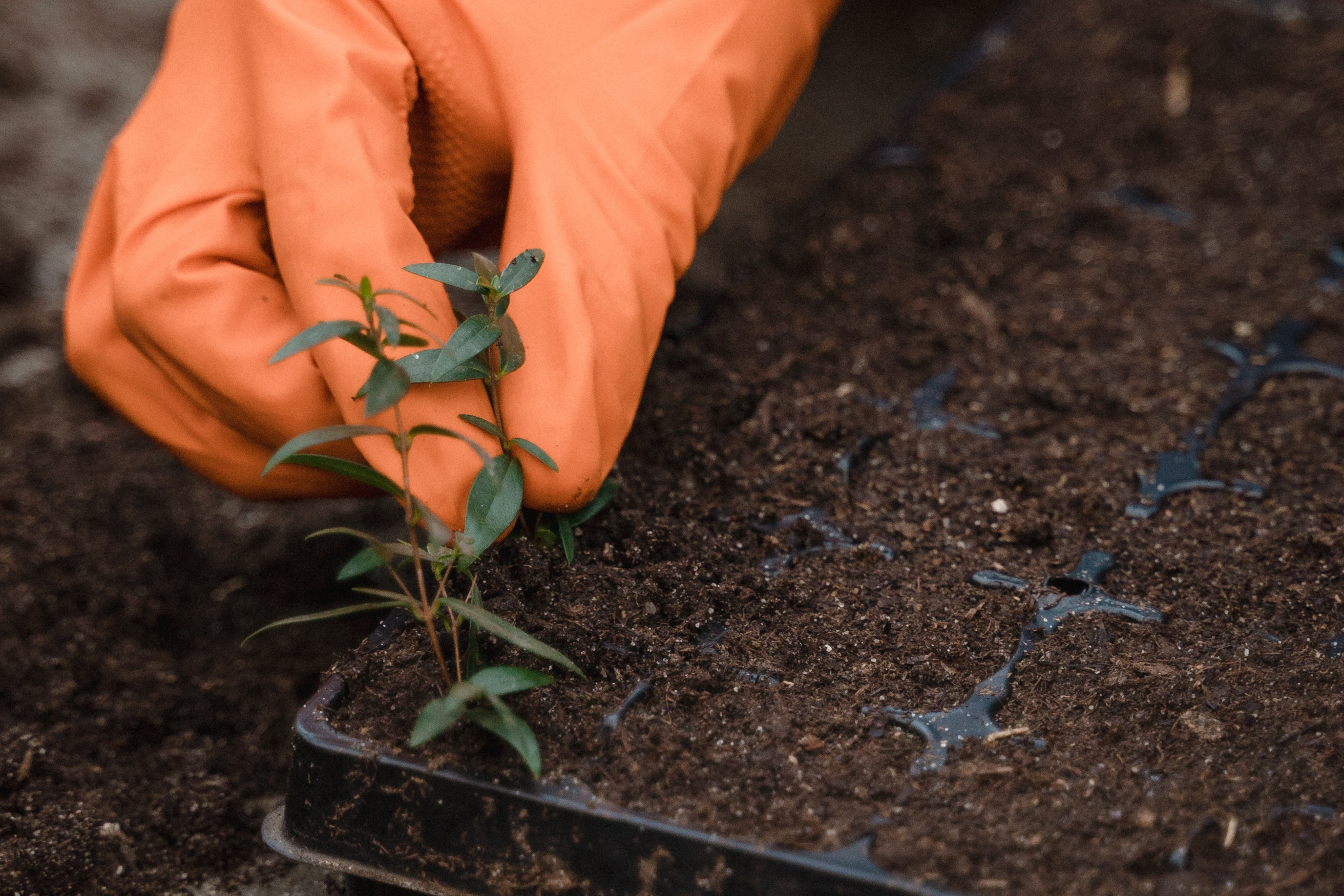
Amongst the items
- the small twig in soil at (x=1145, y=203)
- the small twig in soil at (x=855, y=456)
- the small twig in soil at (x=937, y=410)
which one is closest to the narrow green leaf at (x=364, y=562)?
the small twig in soil at (x=855, y=456)

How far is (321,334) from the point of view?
2.70 ft

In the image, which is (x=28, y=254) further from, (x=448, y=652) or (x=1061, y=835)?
(x=1061, y=835)

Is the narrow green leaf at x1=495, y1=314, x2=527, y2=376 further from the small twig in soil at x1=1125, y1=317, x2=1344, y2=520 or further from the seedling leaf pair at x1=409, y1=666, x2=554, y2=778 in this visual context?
the small twig in soil at x1=1125, y1=317, x2=1344, y2=520

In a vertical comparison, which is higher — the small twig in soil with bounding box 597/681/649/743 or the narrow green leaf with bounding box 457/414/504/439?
the narrow green leaf with bounding box 457/414/504/439

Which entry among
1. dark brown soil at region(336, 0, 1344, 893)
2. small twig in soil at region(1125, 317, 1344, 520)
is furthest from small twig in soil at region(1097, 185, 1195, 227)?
small twig in soil at region(1125, 317, 1344, 520)

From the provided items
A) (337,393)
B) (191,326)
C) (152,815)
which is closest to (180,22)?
(191,326)

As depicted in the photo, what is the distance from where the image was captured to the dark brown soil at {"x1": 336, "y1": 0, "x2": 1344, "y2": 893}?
842mm

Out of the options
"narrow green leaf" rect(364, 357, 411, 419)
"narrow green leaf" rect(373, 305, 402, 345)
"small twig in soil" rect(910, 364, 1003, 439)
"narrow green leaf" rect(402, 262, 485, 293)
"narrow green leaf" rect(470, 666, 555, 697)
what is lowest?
"small twig in soil" rect(910, 364, 1003, 439)

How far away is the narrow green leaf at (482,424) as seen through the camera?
942 mm

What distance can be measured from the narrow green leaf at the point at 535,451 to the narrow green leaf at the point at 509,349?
62 mm

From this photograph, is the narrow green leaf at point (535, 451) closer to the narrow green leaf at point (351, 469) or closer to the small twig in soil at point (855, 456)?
the narrow green leaf at point (351, 469)

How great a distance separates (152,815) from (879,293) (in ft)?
3.75

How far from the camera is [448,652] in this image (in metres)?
0.96

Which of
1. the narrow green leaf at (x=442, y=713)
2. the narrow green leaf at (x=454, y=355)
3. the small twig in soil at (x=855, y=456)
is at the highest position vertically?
the narrow green leaf at (x=454, y=355)
